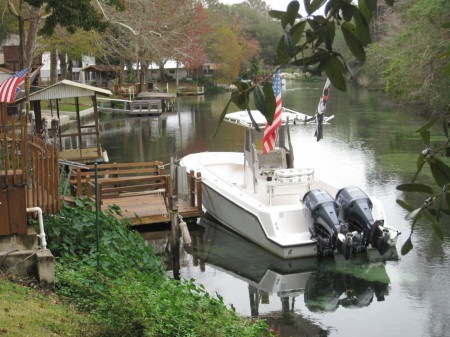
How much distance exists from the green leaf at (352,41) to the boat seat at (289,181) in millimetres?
12293

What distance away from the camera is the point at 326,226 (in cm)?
1303

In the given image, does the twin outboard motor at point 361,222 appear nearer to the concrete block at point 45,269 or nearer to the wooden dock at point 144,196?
the wooden dock at point 144,196

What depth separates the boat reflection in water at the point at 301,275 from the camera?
1173cm

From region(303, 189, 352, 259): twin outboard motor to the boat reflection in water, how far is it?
42 cm

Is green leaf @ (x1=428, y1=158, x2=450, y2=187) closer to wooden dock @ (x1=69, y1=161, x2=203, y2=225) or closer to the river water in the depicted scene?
the river water

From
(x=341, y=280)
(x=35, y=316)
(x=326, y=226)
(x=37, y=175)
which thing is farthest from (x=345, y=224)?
(x=35, y=316)

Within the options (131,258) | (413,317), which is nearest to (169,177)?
(131,258)

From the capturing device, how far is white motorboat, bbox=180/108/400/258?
1315cm

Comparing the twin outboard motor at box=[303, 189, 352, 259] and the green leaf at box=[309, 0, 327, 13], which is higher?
the green leaf at box=[309, 0, 327, 13]

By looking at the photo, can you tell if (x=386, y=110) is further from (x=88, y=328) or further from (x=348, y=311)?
(x=88, y=328)

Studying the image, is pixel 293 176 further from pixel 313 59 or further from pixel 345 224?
pixel 313 59

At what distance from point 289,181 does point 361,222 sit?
2177 millimetres

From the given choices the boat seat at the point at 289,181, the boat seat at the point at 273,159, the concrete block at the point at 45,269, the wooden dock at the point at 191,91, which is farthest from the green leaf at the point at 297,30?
the wooden dock at the point at 191,91

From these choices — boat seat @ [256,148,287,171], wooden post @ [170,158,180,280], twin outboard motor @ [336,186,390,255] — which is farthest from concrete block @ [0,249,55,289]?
boat seat @ [256,148,287,171]
